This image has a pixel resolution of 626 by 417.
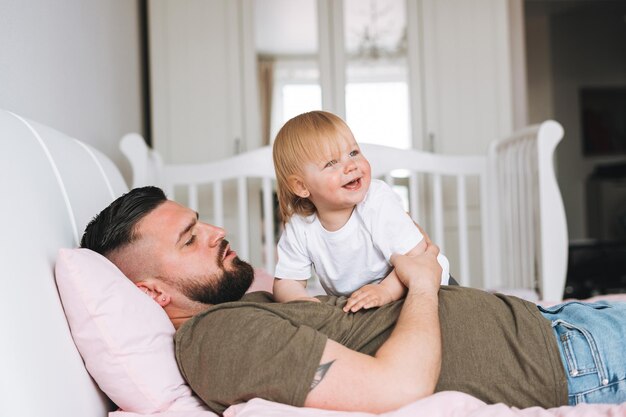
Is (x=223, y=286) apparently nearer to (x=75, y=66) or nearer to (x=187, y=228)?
(x=187, y=228)

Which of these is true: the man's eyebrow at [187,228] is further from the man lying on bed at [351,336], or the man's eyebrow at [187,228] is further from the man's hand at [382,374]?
the man's hand at [382,374]

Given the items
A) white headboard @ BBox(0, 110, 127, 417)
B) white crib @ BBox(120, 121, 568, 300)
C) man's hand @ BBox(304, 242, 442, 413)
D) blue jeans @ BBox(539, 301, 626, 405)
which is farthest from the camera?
white crib @ BBox(120, 121, 568, 300)

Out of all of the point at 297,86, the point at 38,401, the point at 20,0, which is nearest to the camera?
the point at 38,401

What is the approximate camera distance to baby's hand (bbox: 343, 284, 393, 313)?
1050mm

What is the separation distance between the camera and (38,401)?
29.1 inches

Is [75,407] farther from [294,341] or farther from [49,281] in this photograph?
[294,341]

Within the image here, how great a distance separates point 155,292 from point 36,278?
289mm

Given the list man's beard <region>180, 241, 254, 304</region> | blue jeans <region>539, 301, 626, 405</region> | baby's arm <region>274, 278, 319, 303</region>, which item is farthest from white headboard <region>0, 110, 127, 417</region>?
blue jeans <region>539, 301, 626, 405</region>

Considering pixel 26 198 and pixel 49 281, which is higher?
pixel 26 198

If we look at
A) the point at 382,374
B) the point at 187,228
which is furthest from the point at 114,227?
the point at 382,374

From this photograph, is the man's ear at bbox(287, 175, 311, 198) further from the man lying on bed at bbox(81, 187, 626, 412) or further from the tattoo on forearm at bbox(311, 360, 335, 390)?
the tattoo on forearm at bbox(311, 360, 335, 390)

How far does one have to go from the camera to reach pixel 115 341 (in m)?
0.91

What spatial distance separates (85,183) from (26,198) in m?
0.38

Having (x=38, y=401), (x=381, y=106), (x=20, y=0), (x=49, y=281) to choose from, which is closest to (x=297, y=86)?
(x=381, y=106)
